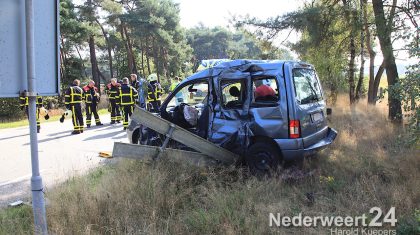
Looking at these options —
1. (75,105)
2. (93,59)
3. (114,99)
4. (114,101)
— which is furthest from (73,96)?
(93,59)

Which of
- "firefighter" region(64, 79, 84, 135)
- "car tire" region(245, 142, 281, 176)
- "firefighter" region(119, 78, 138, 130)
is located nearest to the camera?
"car tire" region(245, 142, 281, 176)

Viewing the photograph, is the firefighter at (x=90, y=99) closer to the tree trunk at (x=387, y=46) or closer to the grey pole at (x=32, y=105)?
the tree trunk at (x=387, y=46)

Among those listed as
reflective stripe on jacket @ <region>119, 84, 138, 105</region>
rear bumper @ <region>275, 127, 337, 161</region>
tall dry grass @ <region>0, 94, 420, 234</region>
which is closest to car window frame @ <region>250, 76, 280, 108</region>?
rear bumper @ <region>275, 127, 337, 161</region>

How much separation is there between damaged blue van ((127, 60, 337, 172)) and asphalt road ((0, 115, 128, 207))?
1767 mm

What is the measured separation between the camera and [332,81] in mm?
14297

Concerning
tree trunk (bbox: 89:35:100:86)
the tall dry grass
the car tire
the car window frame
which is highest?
tree trunk (bbox: 89:35:100:86)

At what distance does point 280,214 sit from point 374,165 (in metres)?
2.55

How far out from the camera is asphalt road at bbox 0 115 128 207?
6.16 metres

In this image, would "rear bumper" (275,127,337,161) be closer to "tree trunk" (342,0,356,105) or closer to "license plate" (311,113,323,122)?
"license plate" (311,113,323,122)

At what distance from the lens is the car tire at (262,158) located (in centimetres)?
568

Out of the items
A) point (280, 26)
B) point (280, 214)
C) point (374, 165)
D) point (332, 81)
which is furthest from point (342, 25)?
point (280, 214)

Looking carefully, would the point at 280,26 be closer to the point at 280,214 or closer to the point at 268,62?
the point at 268,62

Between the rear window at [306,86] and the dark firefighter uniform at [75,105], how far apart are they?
27.2 feet

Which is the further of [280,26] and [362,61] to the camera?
[362,61]
